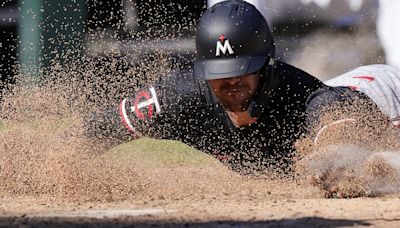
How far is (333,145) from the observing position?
4.97 m

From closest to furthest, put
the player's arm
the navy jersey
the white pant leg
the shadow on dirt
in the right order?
the shadow on dirt → the player's arm → the navy jersey → the white pant leg

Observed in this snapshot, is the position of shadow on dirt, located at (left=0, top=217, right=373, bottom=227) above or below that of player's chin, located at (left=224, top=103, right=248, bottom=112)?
below

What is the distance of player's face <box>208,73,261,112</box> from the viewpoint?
544 centimetres

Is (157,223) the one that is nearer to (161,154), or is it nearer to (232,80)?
(232,80)

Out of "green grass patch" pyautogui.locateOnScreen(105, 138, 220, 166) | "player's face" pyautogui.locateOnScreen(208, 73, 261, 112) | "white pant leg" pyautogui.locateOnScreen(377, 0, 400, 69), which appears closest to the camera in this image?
"player's face" pyautogui.locateOnScreen(208, 73, 261, 112)

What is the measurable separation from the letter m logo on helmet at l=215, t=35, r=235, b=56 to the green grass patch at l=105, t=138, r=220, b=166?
137 centimetres

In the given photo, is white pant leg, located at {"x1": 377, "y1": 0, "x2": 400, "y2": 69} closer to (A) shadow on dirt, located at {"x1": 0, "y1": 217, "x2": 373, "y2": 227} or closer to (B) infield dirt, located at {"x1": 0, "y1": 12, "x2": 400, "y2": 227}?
(B) infield dirt, located at {"x1": 0, "y1": 12, "x2": 400, "y2": 227}

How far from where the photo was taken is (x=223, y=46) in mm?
5527

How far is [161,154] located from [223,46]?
7.97 ft

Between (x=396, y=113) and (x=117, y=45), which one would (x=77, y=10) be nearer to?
(x=117, y=45)

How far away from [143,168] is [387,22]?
368 cm

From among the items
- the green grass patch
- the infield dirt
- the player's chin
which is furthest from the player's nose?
the green grass patch

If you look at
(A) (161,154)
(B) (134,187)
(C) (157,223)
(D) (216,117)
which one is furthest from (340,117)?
(A) (161,154)

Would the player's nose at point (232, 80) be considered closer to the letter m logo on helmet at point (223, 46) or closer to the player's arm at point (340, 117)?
the letter m logo on helmet at point (223, 46)
